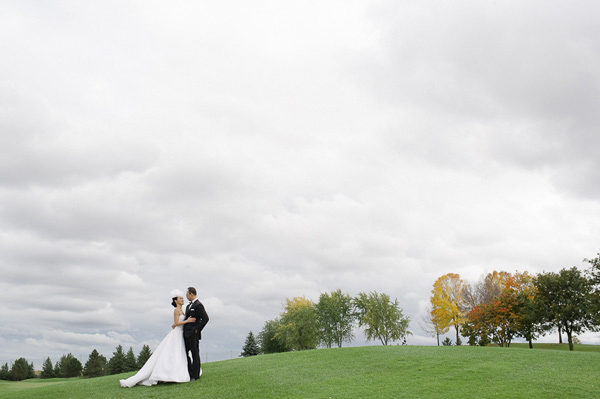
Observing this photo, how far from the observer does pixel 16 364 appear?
73688 millimetres

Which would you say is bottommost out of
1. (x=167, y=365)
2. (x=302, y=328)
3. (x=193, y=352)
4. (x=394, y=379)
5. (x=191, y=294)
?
(x=302, y=328)

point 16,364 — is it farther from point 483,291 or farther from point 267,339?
point 483,291

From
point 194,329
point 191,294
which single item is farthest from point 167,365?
point 191,294

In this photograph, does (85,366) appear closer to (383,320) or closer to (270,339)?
(270,339)

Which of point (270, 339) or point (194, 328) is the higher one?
point (194, 328)

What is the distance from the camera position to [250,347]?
257 feet

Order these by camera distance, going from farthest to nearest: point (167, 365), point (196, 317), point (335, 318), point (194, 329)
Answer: point (335, 318) → point (196, 317) → point (194, 329) → point (167, 365)

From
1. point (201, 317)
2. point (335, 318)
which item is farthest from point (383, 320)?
point (201, 317)

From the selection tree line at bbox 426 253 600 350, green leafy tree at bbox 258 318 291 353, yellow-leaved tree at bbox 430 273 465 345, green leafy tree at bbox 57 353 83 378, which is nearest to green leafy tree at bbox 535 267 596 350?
tree line at bbox 426 253 600 350

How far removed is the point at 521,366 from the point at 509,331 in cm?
4031

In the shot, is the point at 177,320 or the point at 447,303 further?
the point at 447,303

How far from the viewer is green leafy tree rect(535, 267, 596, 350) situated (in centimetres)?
4997

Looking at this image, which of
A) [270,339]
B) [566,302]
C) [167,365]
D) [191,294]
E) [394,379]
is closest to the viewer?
[394,379]

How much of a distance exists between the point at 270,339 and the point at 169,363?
6202cm
